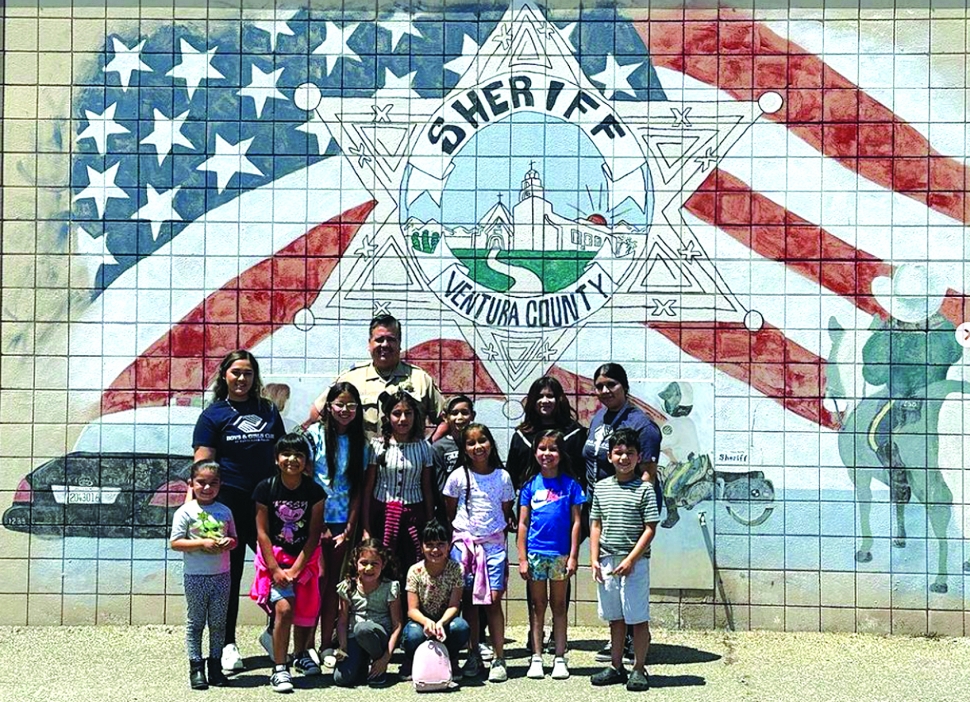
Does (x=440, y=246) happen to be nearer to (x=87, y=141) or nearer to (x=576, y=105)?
(x=576, y=105)

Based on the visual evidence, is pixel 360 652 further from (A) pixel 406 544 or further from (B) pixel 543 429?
(B) pixel 543 429

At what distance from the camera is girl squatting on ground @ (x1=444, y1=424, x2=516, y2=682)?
24.7 feet

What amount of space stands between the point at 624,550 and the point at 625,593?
239 millimetres

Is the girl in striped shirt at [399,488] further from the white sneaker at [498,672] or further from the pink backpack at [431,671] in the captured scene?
the white sneaker at [498,672]

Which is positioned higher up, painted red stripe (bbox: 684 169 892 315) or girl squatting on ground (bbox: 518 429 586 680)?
painted red stripe (bbox: 684 169 892 315)

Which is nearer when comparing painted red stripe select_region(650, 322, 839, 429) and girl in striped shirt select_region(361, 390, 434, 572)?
girl in striped shirt select_region(361, 390, 434, 572)

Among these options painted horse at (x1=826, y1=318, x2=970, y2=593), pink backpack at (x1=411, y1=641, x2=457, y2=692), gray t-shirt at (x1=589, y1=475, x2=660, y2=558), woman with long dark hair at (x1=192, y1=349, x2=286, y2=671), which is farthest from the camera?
painted horse at (x1=826, y1=318, x2=970, y2=593)

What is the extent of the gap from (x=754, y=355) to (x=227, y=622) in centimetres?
369

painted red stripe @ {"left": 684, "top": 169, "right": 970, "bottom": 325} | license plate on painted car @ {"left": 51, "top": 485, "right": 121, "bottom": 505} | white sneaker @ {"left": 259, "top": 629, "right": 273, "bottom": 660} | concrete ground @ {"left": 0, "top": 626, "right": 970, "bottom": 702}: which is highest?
painted red stripe @ {"left": 684, "top": 169, "right": 970, "bottom": 325}

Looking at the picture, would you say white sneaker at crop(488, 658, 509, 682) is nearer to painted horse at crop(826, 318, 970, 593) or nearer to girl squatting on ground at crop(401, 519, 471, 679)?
girl squatting on ground at crop(401, 519, 471, 679)

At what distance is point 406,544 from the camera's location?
779cm

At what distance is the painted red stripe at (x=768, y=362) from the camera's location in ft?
28.2

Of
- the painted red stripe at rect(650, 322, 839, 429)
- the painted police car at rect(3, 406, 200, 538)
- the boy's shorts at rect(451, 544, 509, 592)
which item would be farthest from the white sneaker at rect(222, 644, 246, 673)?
the painted red stripe at rect(650, 322, 839, 429)

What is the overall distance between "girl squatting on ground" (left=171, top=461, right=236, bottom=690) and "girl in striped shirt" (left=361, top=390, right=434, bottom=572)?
0.85m
